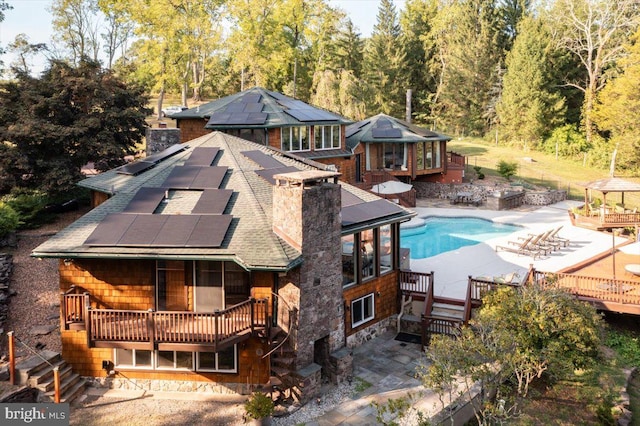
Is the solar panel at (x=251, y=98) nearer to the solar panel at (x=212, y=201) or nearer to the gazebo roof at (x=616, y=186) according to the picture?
the solar panel at (x=212, y=201)

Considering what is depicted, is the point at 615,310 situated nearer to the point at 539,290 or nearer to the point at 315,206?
the point at 539,290

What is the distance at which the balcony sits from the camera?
1047cm

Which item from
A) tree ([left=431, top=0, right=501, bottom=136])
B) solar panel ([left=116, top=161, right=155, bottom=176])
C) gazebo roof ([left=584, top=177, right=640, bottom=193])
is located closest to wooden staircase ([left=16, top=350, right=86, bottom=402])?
solar panel ([left=116, top=161, right=155, bottom=176])

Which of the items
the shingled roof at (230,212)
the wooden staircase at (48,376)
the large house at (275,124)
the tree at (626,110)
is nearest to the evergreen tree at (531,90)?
the tree at (626,110)

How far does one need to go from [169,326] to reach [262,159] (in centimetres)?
623

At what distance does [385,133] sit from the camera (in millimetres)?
32781


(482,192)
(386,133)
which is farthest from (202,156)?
(482,192)

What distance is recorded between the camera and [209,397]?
1158cm

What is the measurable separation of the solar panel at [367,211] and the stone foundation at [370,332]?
10.3ft

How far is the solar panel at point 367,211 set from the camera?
13.4 metres

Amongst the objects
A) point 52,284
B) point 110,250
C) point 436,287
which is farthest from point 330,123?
point 110,250

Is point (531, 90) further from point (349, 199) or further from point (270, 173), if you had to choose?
point (270, 173)

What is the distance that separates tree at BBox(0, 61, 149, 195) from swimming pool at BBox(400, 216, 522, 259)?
1363cm

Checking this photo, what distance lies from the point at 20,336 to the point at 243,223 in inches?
252
